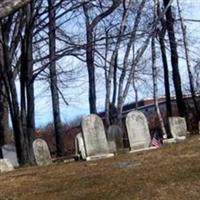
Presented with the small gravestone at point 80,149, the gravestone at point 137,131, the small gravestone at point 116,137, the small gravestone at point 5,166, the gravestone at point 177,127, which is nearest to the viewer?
the gravestone at point 137,131

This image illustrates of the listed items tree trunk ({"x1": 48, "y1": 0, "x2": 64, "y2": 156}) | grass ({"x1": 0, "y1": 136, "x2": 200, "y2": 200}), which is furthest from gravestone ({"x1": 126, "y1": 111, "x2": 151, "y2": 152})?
tree trunk ({"x1": 48, "y1": 0, "x2": 64, "y2": 156})

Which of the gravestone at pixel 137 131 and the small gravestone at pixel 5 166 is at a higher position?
the gravestone at pixel 137 131

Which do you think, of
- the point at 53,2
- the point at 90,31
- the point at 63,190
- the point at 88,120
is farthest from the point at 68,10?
the point at 63,190

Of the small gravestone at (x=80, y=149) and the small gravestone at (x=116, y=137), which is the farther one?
the small gravestone at (x=116, y=137)

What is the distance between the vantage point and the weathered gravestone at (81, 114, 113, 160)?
655 inches

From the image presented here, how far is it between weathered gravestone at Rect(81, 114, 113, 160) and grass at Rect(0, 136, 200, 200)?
7.58 feet

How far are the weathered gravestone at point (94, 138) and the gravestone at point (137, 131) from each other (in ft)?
2.89

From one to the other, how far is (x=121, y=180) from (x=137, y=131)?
6502mm

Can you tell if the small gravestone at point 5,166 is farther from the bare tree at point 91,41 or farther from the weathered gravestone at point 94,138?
the bare tree at point 91,41

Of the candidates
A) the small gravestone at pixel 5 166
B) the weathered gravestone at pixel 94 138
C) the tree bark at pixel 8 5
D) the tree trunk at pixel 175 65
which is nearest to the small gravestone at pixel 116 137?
the weathered gravestone at pixel 94 138

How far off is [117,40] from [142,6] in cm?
300

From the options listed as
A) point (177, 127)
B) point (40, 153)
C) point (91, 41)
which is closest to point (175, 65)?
point (91, 41)

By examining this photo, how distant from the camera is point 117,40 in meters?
25.4

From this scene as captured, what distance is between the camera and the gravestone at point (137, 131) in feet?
57.0
